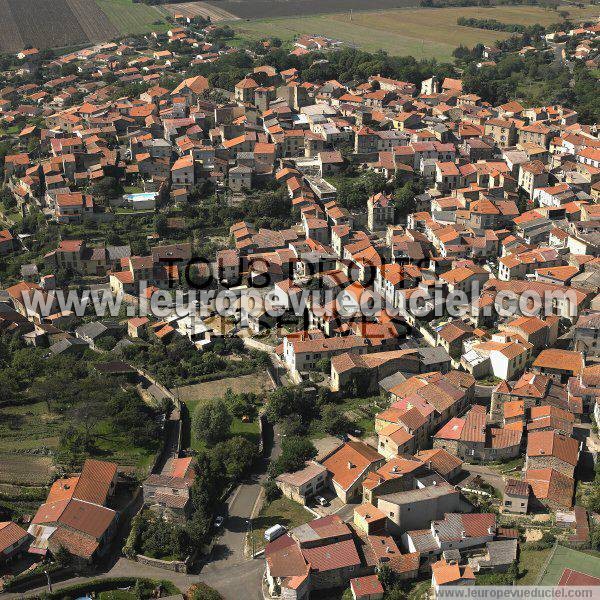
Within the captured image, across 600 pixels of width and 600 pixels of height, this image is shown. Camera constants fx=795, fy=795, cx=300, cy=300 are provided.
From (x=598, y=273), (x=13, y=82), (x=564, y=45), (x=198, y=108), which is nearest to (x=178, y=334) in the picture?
(x=598, y=273)

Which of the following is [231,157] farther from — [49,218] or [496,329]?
[496,329]

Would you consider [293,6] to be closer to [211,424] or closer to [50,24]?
[50,24]

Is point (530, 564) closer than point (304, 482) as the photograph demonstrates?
Yes

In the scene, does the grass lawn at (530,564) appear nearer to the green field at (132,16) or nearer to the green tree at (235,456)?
the green tree at (235,456)

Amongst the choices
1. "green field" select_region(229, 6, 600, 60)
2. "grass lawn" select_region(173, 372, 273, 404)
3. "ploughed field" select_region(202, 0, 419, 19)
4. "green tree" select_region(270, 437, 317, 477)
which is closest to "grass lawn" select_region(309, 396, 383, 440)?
"green tree" select_region(270, 437, 317, 477)

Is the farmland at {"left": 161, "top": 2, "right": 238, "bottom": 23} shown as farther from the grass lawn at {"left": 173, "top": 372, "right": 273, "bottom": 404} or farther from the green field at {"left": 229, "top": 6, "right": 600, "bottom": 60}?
the grass lawn at {"left": 173, "top": 372, "right": 273, "bottom": 404}

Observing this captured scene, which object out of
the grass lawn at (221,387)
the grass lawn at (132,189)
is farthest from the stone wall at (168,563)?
the grass lawn at (132,189)

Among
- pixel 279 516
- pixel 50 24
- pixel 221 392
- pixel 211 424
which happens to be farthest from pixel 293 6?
pixel 279 516
